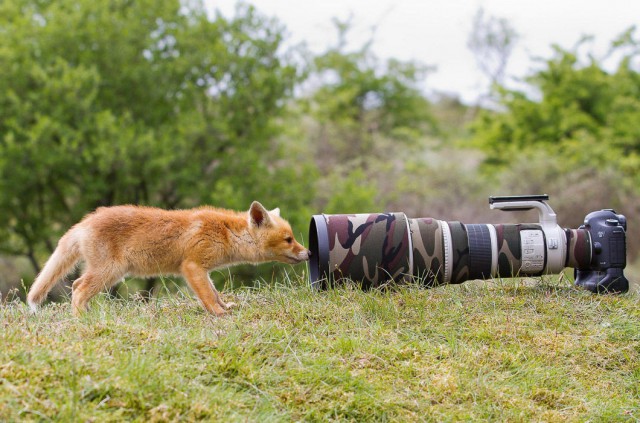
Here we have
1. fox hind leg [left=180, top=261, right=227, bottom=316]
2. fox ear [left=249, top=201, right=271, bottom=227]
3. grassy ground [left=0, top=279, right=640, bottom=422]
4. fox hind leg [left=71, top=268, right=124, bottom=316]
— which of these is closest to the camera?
grassy ground [left=0, top=279, right=640, bottom=422]

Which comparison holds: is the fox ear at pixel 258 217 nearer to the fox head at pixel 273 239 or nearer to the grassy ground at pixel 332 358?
the fox head at pixel 273 239

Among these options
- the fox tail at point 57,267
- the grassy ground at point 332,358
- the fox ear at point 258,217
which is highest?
the fox ear at point 258,217

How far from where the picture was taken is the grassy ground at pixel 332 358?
361 centimetres

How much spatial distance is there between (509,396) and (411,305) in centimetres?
138

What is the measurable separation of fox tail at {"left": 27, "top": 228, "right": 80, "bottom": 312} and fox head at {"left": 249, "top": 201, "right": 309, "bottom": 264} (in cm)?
150

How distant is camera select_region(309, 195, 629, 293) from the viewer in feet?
19.3

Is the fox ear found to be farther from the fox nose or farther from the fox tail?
the fox tail

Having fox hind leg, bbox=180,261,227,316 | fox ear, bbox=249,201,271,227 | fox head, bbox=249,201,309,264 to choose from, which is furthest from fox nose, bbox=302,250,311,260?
fox hind leg, bbox=180,261,227,316

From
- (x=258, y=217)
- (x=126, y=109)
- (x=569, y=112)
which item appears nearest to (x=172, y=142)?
(x=126, y=109)

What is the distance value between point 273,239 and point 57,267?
1848mm

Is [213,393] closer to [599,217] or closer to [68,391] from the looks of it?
[68,391]

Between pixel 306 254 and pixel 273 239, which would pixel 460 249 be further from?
pixel 273 239

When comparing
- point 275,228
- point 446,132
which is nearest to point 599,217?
point 275,228

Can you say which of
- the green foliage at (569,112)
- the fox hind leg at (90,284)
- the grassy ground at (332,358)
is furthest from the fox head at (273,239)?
the green foliage at (569,112)
